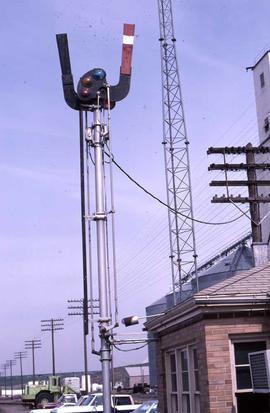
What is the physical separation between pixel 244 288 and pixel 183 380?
2.16 metres

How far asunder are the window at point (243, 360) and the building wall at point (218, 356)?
0.48 ft

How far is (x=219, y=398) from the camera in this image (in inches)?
390

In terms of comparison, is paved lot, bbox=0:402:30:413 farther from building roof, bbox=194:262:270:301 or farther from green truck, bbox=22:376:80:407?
building roof, bbox=194:262:270:301

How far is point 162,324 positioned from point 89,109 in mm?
4538

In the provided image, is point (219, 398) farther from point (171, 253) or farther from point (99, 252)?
point (171, 253)

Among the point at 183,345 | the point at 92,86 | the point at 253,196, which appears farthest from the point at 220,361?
the point at 253,196

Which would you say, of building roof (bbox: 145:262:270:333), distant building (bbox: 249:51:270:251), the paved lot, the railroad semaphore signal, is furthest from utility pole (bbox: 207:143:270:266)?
the paved lot

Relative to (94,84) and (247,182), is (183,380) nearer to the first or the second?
(94,84)

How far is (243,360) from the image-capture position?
1021 centimetres

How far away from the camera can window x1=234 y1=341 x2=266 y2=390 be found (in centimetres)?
1014

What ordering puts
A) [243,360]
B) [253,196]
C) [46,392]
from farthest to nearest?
1. [46,392]
2. [253,196]
3. [243,360]

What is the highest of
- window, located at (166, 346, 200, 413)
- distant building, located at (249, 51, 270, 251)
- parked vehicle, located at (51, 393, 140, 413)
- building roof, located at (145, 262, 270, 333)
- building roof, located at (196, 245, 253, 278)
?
distant building, located at (249, 51, 270, 251)

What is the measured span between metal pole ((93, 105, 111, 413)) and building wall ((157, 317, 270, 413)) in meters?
1.95

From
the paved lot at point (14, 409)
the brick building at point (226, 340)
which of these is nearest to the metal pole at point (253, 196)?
the brick building at point (226, 340)
